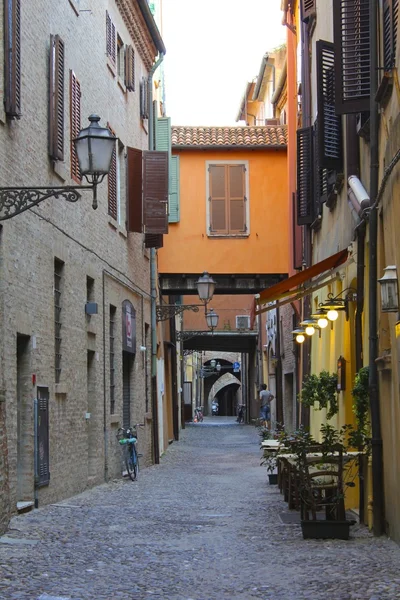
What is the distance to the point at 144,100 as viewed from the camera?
2552 centimetres

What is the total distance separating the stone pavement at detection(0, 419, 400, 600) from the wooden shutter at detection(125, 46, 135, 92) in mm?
9842

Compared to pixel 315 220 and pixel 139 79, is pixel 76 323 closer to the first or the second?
pixel 315 220

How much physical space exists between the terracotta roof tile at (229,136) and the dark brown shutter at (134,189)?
544cm

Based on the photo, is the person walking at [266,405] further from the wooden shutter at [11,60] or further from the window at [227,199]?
the wooden shutter at [11,60]

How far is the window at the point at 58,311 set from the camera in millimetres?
15477

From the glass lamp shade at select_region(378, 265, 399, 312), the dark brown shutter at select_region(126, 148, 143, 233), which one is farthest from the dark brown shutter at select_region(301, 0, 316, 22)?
the glass lamp shade at select_region(378, 265, 399, 312)

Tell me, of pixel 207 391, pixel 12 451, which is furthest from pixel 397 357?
pixel 207 391

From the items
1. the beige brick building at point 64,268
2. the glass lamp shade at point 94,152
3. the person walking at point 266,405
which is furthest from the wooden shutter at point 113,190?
the person walking at point 266,405

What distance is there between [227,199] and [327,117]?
1324 centimetres

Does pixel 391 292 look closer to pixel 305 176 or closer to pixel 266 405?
pixel 305 176

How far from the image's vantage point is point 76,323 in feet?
54.6

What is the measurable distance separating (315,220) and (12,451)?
26.3ft

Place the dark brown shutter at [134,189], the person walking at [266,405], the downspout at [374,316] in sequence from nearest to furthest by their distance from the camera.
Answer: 1. the downspout at [374,316]
2. the dark brown shutter at [134,189]
3. the person walking at [266,405]

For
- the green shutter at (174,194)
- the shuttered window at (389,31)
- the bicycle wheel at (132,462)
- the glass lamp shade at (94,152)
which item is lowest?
the bicycle wheel at (132,462)
